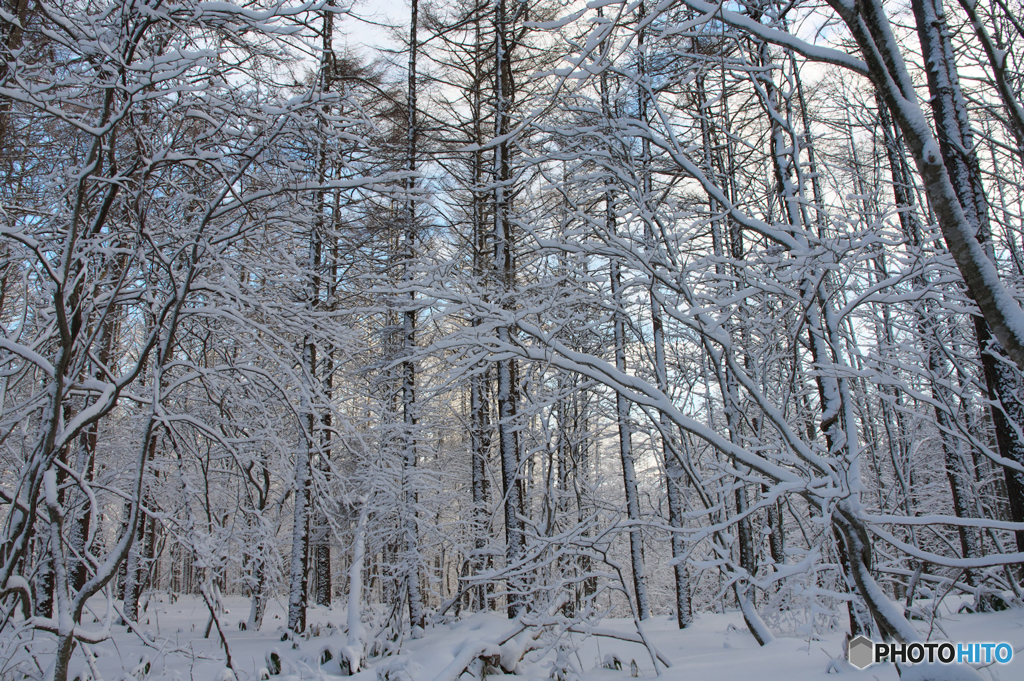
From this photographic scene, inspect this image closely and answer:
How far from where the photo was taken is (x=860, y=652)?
11.5 feet

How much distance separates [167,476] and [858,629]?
12955 mm

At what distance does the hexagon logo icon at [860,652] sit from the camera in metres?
3.45

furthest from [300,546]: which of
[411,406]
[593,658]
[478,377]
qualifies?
[593,658]

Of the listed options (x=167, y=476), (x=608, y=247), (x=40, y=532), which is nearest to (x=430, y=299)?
(x=608, y=247)

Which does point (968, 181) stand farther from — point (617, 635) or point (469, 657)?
point (469, 657)

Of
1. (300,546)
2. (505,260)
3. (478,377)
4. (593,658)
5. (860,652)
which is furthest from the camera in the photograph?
(478,377)

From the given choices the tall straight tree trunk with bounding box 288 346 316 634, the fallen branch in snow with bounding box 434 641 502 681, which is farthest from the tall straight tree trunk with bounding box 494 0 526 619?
the tall straight tree trunk with bounding box 288 346 316 634

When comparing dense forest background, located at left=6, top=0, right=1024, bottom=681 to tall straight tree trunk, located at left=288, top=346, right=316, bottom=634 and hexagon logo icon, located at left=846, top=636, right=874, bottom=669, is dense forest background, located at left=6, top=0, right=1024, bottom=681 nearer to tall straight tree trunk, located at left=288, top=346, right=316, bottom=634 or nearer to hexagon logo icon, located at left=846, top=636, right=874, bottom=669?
hexagon logo icon, located at left=846, top=636, right=874, bottom=669

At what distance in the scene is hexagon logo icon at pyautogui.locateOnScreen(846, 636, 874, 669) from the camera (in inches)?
136

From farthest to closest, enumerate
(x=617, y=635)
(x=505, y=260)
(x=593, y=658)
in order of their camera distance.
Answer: (x=505, y=260), (x=593, y=658), (x=617, y=635)

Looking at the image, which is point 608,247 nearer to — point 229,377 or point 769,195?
point 769,195

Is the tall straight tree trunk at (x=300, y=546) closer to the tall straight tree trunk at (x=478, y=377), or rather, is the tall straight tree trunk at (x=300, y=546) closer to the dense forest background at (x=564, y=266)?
the dense forest background at (x=564, y=266)

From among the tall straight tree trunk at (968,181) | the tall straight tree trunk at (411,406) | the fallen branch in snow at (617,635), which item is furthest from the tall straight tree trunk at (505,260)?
the tall straight tree trunk at (968,181)

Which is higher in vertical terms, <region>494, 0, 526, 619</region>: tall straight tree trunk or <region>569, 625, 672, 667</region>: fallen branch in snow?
<region>494, 0, 526, 619</region>: tall straight tree trunk
